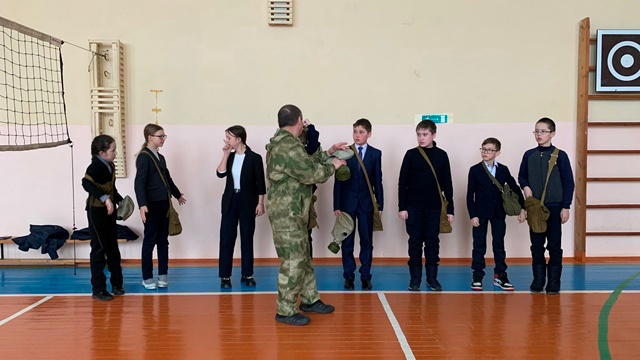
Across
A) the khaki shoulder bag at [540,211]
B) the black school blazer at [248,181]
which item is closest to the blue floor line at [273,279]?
the khaki shoulder bag at [540,211]

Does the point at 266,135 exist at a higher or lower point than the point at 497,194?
higher

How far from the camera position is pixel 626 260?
6375 millimetres

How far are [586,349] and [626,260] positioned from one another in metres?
3.49

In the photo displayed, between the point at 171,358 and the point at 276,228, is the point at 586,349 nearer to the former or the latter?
the point at 276,228

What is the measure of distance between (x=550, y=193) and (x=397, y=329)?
208 centimetres

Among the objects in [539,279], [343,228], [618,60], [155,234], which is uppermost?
[618,60]

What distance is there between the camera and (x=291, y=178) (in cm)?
399

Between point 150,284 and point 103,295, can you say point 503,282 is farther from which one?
point 103,295

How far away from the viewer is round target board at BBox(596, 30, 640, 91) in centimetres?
624

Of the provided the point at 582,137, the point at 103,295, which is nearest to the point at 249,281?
the point at 103,295

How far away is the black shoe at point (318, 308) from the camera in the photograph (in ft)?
14.1

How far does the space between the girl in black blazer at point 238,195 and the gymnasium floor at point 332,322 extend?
0.36 m

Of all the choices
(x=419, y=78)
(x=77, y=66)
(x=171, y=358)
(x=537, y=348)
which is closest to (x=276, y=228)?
(x=171, y=358)

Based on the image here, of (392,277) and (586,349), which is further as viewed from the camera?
(392,277)
